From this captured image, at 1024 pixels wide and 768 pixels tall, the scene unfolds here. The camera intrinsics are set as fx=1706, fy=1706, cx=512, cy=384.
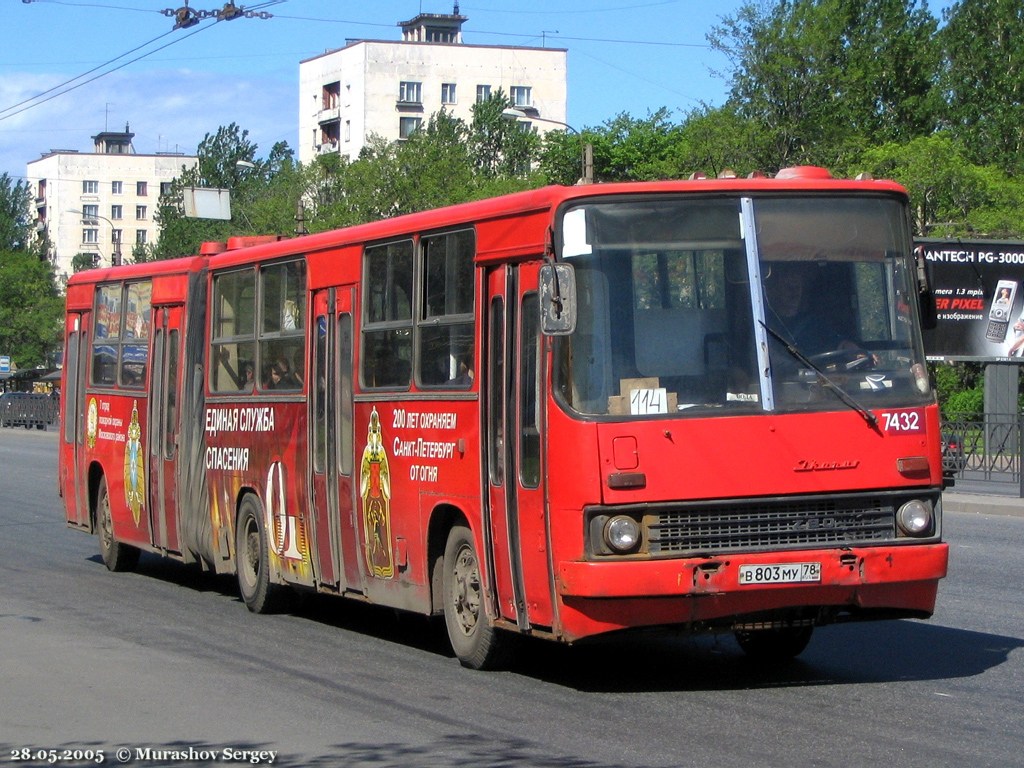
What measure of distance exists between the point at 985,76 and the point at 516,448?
225 feet

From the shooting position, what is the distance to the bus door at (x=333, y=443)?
39.2 ft

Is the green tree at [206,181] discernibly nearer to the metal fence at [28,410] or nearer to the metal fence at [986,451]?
the metal fence at [28,410]

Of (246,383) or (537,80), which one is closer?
(246,383)

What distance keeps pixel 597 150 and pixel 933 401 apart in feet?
244

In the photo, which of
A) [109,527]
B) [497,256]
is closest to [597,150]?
[109,527]

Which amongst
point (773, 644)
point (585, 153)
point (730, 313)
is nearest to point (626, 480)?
point (730, 313)

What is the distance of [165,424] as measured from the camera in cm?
1573

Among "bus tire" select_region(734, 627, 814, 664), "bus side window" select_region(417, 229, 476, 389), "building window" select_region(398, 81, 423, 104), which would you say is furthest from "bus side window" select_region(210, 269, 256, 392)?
"building window" select_region(398, 81, 423, 104)

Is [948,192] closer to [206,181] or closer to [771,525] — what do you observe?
[771,525]

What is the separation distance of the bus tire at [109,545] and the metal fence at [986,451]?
568 inches

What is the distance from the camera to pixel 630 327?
8.91 meters

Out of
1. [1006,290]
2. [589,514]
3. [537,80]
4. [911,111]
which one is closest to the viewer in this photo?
[589,514]

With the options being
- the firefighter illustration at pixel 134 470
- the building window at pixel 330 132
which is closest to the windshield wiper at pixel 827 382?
the firefighter illustration at pixel 134 470

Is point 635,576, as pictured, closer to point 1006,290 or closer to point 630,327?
point 630,327
